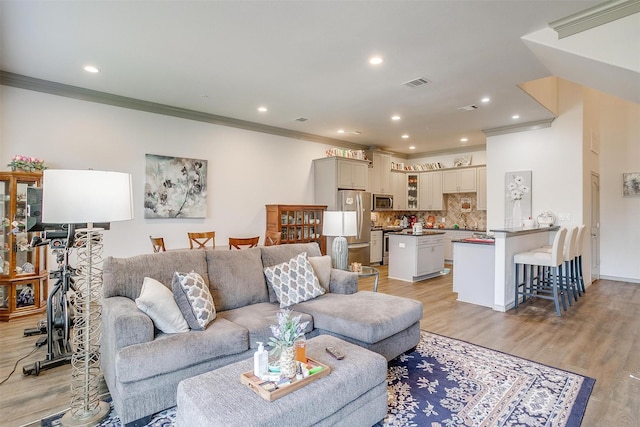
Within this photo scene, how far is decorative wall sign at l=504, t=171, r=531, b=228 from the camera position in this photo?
5836 mm

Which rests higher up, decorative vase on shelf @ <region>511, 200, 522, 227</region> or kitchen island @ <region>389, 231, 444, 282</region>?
decorative vase on shelf @ <region>511, 200, 522, 227</region>

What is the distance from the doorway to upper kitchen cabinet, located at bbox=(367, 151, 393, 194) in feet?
13.3

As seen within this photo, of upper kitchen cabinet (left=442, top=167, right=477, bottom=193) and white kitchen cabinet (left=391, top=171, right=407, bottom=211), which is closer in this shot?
upper kitchen cabinet (left=442, top=167, right=477, bottom=193)

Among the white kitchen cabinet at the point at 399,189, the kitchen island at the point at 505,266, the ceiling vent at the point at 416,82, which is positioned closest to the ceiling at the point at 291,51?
the ceiling vent at the point at 416,82

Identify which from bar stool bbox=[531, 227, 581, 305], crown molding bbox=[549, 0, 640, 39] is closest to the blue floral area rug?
bar stool bbox=[531, 227, 581, 305]

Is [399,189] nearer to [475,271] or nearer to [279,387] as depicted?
[475,271]

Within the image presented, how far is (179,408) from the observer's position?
1.59 metres

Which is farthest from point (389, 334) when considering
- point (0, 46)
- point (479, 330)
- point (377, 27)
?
point (0, 46)

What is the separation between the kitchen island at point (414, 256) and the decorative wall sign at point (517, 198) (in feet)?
4.20

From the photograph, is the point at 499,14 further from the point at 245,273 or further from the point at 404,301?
the point at 245,273

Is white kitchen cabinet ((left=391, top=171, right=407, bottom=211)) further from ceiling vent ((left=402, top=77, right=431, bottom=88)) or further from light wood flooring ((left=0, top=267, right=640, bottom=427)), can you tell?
ceiling vent ((left=402, top=77, right=431, bottom=88))

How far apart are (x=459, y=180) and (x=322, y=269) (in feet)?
20.2

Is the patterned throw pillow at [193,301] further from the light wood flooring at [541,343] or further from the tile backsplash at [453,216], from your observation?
the tile backsplash at [453,216]

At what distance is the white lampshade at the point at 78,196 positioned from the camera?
1.88 meters
